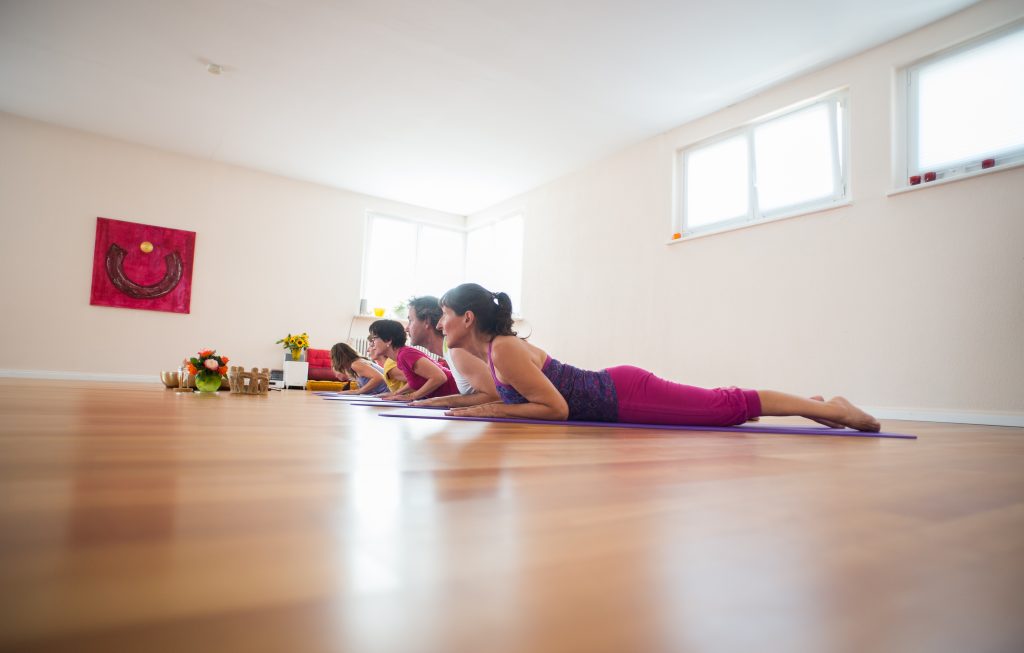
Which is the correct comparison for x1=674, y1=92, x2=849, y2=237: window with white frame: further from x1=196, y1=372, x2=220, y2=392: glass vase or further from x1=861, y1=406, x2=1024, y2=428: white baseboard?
x1=196, y1=372, x2=220, y2=392: glass vase

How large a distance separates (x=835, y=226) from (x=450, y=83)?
3.66 m

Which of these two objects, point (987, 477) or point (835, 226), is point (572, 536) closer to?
point (987, 477)

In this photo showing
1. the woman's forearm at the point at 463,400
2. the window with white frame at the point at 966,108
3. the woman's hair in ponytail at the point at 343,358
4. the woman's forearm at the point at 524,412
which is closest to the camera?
the woman's forearm at the point at 524,412

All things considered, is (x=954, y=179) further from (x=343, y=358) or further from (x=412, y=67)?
(x=343, y=358)

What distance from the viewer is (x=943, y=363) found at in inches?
151

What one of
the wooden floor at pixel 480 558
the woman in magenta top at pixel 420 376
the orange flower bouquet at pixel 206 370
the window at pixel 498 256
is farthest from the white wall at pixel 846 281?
the orange flower bouquet at pixel 206 370

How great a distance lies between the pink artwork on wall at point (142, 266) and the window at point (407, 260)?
2396 mm

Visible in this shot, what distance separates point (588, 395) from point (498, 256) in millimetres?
6599

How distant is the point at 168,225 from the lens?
6957mm

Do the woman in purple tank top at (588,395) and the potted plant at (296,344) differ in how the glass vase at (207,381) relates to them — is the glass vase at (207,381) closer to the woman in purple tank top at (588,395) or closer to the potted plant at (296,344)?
the woman in purple tank top at (588,395)

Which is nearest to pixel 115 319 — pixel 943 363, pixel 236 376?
pixel 236 376

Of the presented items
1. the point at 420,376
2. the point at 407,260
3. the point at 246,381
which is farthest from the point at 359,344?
the point at 420,376

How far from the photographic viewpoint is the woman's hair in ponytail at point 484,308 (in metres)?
2.36

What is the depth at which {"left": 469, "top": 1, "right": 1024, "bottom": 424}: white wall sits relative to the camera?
3691 millimetres
